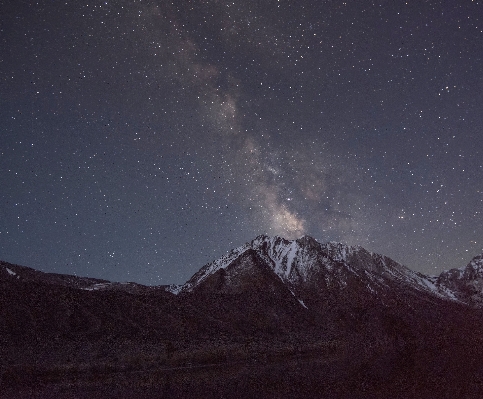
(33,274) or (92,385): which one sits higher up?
(33,274)

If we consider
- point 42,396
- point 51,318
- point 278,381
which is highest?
point 51,318

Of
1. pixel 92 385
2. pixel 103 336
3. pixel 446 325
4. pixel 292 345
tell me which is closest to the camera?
pixel 92 385

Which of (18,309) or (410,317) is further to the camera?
(410,317)

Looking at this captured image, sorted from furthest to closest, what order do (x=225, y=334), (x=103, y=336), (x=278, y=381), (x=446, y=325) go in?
(x=446, y=325)
(x=225, y=334)
(x=103, y=336)
(x=278, y=381)

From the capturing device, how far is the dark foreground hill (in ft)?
154

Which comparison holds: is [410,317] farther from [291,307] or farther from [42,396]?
[42,396]

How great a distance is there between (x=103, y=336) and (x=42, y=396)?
177ft

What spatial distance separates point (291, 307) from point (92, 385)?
118 m

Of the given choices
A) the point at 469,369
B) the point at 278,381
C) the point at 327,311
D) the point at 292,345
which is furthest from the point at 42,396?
the point at 327,311

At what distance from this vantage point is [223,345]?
97.8 metres

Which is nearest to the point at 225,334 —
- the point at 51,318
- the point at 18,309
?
the point at 51,318

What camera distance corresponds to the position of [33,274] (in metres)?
156

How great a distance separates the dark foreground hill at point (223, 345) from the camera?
154ft

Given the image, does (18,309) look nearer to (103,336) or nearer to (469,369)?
(103,336)
